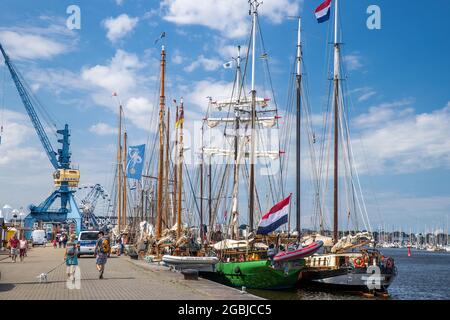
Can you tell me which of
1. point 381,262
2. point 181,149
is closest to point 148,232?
point 181,149

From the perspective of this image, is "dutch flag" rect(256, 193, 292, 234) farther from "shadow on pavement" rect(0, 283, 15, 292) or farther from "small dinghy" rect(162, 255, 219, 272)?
"shadow on pavement" rect(0, 283, 15, 292)

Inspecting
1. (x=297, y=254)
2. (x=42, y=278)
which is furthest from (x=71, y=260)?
(x=297, y=254)

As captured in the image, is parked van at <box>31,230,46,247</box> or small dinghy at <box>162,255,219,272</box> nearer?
small dinghy at <box>162,255,219,272</box>

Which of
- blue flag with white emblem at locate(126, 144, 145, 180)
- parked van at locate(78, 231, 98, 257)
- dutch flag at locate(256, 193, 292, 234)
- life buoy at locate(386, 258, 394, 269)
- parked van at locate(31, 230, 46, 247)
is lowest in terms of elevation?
parked van at locate(31, 230, 46, 247)

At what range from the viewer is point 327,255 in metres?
34.1

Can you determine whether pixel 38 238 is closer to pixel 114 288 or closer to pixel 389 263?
pixel 389 263

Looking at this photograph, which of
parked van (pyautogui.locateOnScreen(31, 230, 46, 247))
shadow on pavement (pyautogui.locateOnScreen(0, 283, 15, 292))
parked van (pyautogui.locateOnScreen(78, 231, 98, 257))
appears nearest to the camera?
shadow on pavement (pyautogui.locateOnScreen(0, 283, 15, 292))

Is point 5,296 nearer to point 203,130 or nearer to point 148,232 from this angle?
point 148,232

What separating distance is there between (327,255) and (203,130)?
102ft

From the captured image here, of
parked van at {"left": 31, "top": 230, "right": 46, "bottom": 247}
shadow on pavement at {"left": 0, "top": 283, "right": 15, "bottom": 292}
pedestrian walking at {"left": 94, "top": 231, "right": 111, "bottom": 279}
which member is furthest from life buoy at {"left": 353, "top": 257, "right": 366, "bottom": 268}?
parked van at {"left": 31, "top": 230, "right": 46, "bottom": 247}

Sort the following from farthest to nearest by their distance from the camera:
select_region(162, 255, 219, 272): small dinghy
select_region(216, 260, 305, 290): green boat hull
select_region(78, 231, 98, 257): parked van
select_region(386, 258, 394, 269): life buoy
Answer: select_region(78, 231, 98, 257): parked van
select_region(386, 258, 394, 269): life buoy
select_region(162, 255, 219, 272): small dinghy
select_region(216, 260, 305, 290): green boat hull

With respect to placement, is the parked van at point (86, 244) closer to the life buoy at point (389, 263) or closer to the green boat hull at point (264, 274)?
the green boat hull at point (264, 274)

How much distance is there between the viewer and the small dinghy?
31.0 m

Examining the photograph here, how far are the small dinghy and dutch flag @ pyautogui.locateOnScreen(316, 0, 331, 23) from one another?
18041 mm
